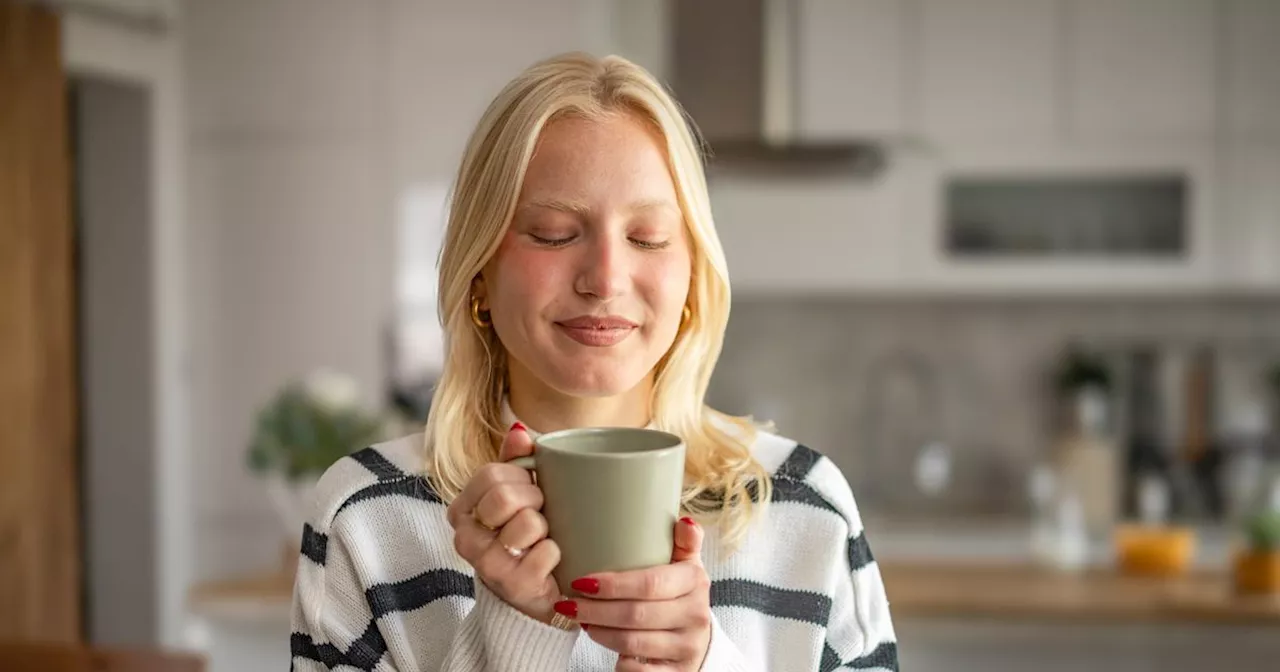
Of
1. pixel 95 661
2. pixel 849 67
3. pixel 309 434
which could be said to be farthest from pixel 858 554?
pixel 849 67

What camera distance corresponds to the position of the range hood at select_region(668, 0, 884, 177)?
2.96 m

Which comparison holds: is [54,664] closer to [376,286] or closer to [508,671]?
[508,671]

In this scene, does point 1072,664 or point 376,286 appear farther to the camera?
point 376,286

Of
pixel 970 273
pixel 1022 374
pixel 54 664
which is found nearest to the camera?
pixel 54 664

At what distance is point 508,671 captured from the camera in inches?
31.9

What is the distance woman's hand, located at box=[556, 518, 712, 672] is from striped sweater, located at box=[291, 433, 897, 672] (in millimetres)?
142

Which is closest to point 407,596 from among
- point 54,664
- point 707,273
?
point 707,273

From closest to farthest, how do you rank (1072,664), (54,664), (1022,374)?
(54,664)
(1072,664)
(1022,374)

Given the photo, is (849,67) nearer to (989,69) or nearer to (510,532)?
(989,69)

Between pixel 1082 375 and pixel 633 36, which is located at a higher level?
pixel 633 36

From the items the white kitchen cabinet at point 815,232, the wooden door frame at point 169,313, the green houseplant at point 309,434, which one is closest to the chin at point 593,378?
the green houseplant at point 309,434

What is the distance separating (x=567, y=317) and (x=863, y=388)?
3.57 metres

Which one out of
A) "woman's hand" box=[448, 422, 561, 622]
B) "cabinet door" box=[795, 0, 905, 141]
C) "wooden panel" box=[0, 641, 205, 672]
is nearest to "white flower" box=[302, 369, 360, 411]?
"wooden panel" box=[0, 641, 205, 672]

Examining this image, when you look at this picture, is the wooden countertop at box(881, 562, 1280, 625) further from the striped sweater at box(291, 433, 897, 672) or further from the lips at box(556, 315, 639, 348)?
the lips at box(556, 315, 639, 348)
